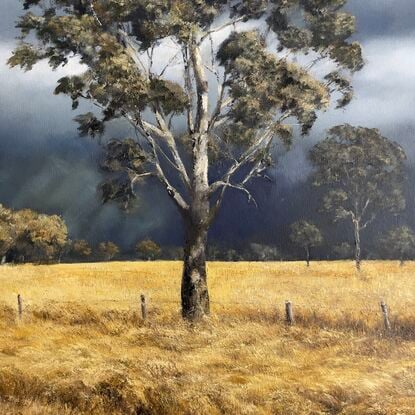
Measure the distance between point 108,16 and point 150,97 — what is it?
9.32 feet

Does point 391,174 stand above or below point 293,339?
above

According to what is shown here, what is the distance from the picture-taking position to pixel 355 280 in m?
38.8

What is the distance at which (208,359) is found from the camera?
14227mm

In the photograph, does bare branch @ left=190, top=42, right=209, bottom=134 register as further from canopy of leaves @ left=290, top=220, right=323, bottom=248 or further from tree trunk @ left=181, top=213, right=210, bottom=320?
canopy of leaves @ left=290, top=220, right=323, bottom=248

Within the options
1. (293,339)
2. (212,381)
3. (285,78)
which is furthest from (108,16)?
(212,381)

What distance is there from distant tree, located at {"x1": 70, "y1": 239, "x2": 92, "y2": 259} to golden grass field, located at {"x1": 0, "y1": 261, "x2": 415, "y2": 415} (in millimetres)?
92970

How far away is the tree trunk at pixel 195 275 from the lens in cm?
2094

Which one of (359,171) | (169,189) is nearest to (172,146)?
(169,189)

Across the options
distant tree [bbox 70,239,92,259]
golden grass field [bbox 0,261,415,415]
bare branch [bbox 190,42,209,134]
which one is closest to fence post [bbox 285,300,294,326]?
golden grass field [bbox 0,261,415,415]

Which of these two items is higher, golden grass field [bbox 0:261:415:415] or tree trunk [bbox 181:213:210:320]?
tree trunk [bbox 181:213:210:320]

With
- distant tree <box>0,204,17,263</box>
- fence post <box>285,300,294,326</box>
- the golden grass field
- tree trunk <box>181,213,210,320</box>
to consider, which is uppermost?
distant tree <box>0,204,17,263</box>

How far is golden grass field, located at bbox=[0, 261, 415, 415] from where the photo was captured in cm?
1001

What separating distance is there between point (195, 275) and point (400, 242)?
50.4 m

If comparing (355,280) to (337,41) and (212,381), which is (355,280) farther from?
(212,381)
